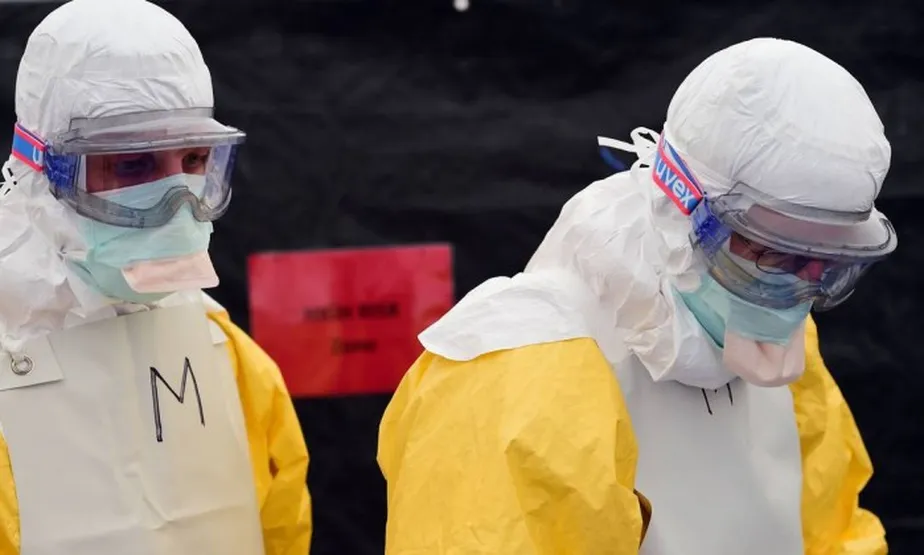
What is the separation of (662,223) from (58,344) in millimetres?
833

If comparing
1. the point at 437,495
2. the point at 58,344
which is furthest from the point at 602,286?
the point at 58,344

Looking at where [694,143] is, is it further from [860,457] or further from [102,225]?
[102,225]

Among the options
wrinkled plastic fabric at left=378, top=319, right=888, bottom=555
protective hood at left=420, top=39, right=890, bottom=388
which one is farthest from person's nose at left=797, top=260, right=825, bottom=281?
wrinkled plastic fabric at left=378, top=319, right=888, bottom=555

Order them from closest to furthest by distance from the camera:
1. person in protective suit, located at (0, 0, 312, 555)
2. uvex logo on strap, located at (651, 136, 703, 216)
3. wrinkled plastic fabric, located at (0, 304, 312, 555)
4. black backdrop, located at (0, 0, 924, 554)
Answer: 1. uvex logo on strap, located at (651, 136, 703, 216)
2. person in protective suit, located at (0, 0, 312, 555)
3. wrinkled plastic fabric, located at (0, 304, 312, 555)
4. black backdrop, located at (0, 0, 924, 554)

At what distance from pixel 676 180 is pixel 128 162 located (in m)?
0.74

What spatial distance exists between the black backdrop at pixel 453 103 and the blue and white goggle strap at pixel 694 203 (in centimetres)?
86

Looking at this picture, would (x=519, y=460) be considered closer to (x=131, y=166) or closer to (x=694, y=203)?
(x=694, y=203)

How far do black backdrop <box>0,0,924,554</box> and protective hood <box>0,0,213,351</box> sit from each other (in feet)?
2.05

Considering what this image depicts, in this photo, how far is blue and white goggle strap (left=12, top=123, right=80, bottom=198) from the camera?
2.01 meters

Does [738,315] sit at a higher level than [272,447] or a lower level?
higher

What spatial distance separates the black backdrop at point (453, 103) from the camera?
269 cm

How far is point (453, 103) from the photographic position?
2734 mm

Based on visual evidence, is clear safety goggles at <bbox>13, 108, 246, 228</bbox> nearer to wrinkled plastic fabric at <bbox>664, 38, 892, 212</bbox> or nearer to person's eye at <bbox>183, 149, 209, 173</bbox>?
person's eye at <bbox>183, 149, 209, 173</bbox>

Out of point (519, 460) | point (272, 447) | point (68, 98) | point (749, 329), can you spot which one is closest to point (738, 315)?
point (749, 329)
